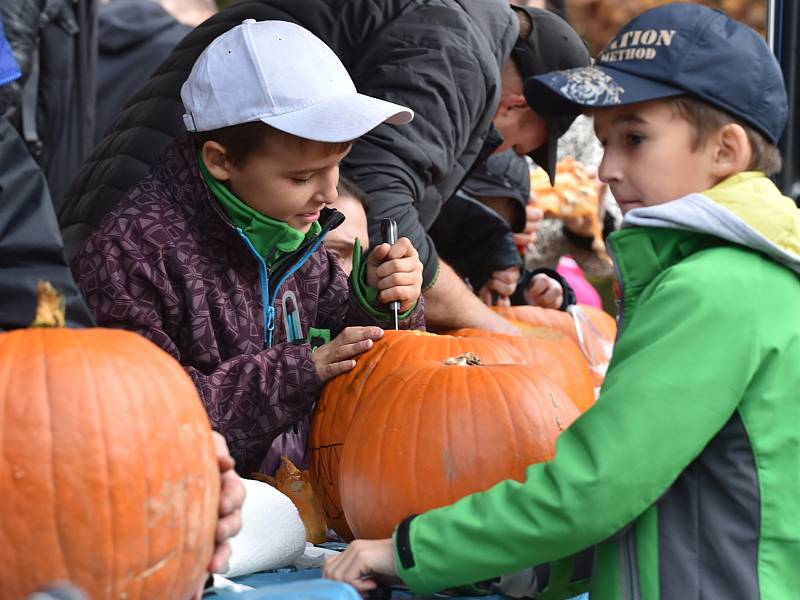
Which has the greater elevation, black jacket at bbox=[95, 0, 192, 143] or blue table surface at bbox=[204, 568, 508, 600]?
black jacket at bbox=[95, 0, 192, 143]

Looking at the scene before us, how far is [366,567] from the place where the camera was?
6.60 feet

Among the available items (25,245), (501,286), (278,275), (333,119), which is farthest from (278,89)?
(501,286)

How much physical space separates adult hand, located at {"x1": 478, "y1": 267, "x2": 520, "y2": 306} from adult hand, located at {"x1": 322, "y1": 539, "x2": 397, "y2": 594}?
2537 mm

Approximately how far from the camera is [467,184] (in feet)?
15.4

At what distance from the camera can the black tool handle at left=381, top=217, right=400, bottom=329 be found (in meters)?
2.86

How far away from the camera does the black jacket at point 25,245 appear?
1.91 metres

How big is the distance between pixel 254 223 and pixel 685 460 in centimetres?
109

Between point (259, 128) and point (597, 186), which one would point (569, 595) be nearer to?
point (259, 128)

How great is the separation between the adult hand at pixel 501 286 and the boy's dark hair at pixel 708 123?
227 cm

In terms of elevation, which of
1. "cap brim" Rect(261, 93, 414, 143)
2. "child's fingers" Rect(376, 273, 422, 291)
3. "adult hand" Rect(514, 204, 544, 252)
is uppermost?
"cap brim" Rect(261, 93, 414, 143)

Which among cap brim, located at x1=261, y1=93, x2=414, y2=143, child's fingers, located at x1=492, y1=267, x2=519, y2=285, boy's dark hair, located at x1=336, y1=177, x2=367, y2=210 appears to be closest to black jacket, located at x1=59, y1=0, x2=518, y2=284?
boy's dark hair, located at x1=336, y1=177, x2=367, y2=210

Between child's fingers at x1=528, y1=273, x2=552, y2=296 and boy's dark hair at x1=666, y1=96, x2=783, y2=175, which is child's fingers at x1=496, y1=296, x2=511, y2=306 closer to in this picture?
child's fingers at x1=528, y1=273, x2=552, y2=296

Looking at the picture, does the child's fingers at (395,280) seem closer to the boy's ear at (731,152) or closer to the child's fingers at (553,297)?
the boy's ear at (731,152)

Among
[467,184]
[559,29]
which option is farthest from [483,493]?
[467,184]
